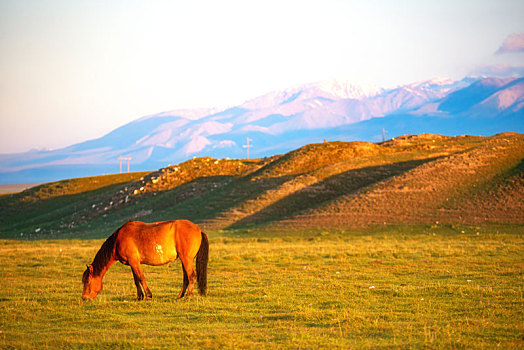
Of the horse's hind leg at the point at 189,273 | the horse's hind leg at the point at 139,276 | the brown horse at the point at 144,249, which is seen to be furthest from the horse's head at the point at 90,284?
the horse's hind leg at the point at 189,273

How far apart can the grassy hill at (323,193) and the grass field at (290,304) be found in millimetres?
18373

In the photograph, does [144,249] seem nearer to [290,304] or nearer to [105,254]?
[105,254]

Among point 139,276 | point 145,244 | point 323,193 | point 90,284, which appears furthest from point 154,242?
point 323,193

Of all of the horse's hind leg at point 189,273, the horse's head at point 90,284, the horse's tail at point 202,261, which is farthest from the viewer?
the horse's tail at point 202,261

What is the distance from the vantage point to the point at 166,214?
2431 inches

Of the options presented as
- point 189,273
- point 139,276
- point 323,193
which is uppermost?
point 139,276

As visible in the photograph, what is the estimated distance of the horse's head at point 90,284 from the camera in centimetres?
1634

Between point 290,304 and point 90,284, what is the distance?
6310 mm

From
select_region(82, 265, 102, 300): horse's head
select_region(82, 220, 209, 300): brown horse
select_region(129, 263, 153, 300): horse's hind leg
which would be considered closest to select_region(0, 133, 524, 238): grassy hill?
select_region(82, 220, 209, 300): brown horse

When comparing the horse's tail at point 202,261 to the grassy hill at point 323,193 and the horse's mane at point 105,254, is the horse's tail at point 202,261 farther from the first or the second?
the grassy hill at point 323,193

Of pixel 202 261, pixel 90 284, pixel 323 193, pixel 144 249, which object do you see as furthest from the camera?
pixel 323 193

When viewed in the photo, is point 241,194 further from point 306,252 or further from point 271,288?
point 271,288

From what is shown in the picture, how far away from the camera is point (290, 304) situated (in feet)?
52.1

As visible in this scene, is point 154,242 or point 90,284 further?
point 90,284
